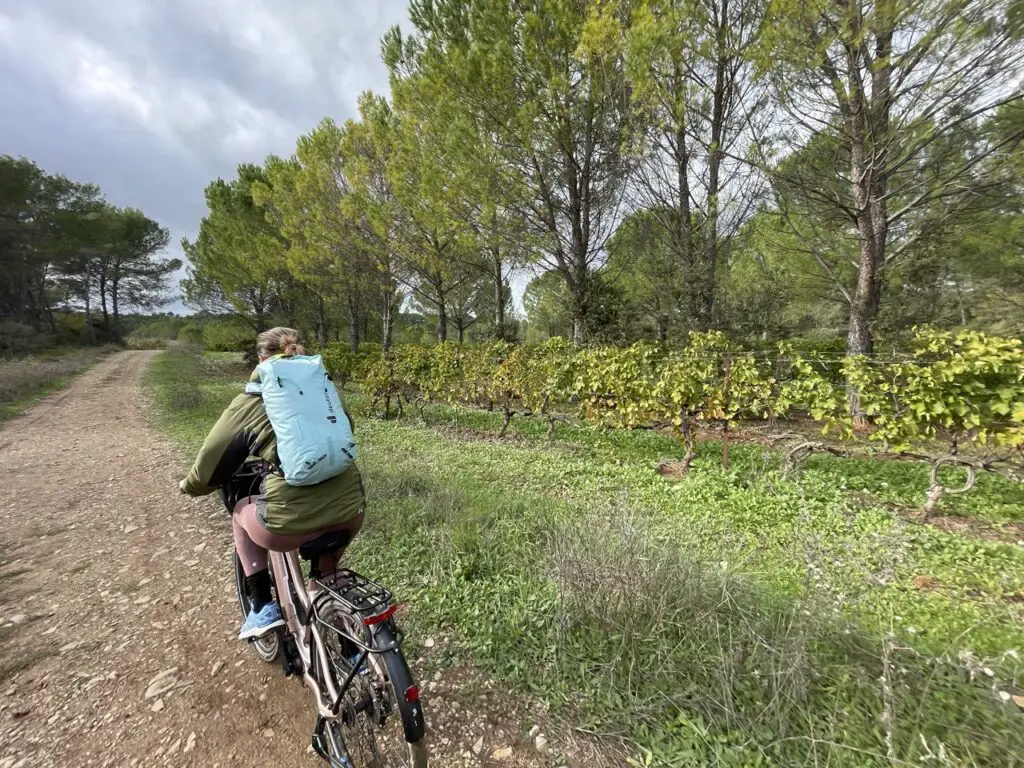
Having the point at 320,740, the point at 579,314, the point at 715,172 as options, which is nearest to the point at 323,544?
the point at 320,740

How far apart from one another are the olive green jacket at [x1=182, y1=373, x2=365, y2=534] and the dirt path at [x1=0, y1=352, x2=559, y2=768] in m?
1.04

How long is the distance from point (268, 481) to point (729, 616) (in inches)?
88.6

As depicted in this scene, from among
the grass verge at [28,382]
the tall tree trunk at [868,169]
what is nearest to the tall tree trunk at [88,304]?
the grass verge at [28,382]

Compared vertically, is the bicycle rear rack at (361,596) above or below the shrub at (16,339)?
below

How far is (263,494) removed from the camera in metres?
1.83

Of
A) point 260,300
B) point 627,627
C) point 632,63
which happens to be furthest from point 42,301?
point 627,627

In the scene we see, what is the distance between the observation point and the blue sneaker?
2.19 meters

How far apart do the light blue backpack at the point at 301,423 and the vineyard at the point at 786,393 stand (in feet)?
15.0

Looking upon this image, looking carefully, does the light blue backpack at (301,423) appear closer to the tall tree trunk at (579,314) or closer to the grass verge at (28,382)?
the tall tree trunk at (579,314)

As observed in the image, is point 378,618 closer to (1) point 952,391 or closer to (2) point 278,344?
(2) point 278,344

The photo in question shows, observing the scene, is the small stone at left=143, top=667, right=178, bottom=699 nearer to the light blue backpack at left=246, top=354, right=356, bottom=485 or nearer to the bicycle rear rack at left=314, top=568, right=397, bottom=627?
the bicycle rear rack at left=314, top=568, right=397, bottom=627

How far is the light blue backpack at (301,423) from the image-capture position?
1.70 metres

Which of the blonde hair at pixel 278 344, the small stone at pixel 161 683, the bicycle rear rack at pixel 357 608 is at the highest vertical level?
the blonde hair at pixel 278 344

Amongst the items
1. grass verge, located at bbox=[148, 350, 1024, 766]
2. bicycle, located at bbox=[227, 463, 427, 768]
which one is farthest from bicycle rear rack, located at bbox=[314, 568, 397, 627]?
grass verge, located at bbox=[148, 350, 1024, 766]
